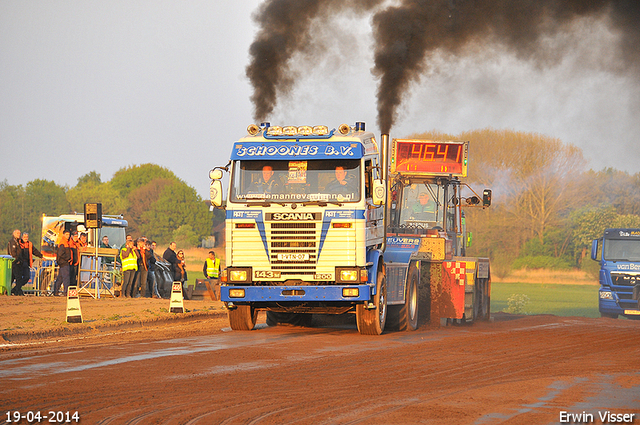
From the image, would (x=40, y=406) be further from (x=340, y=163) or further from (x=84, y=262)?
(x=84, y=262)

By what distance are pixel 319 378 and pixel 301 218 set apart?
16.0ft

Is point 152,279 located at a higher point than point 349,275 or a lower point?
lower

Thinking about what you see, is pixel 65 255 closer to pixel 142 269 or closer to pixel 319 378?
pixel 142 269

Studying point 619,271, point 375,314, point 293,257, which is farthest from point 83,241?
point 619,271

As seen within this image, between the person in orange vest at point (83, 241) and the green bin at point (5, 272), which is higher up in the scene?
the person in orange vest at point (83, 241)

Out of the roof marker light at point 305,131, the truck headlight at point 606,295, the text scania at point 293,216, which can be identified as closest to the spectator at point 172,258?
the roof marker light at point 305,131

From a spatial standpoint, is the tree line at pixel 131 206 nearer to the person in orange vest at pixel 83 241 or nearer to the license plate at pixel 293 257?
the person in orange vest at pixel 83 241

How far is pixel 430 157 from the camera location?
20.9 metres

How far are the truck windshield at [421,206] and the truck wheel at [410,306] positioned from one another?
117 inches

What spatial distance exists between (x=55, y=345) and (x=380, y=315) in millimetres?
5972

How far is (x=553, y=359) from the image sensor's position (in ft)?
41.0

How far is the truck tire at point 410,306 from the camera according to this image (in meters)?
17.3

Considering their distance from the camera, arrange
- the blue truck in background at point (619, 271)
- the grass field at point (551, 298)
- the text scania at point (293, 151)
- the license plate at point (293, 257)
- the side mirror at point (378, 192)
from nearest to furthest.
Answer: the license plate at point (293, 257) → the text scania at point (293, 151) → the side mirror at point (378, 192) → the blue truck in background at point (619, 271) → the grass field at point (551, 298)

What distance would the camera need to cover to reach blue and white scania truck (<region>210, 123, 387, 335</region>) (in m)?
14.7
